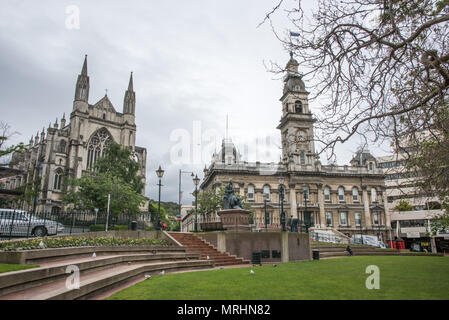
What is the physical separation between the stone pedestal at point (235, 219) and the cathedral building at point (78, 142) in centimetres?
3740

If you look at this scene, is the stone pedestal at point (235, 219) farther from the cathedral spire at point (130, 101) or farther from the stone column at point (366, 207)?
the cathedral spire at point (130, 101)

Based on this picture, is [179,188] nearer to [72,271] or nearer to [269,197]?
[269,197]

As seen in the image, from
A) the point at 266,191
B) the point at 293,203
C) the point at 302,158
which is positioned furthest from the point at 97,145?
the point at 302,158

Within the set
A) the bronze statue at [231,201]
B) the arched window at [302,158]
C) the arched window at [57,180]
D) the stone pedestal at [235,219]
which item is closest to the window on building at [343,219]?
the arched window at [302,158]

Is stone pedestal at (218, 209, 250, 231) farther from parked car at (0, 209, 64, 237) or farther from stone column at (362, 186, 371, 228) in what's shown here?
stone column at (362, 186, 371, 228)

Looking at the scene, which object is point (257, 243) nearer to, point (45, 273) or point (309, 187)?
point (45, 273)

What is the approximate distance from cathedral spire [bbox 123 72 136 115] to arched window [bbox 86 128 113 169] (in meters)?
6.39

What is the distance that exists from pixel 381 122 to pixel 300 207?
40135 millimetres

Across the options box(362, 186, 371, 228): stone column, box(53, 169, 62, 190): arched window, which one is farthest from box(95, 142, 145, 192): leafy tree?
box(362, 186, 371, 228): stone column

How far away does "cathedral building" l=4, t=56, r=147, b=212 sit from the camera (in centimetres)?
4888

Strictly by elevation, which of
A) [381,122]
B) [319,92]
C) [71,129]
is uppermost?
[71,129]

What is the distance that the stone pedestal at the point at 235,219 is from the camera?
18.0 m
